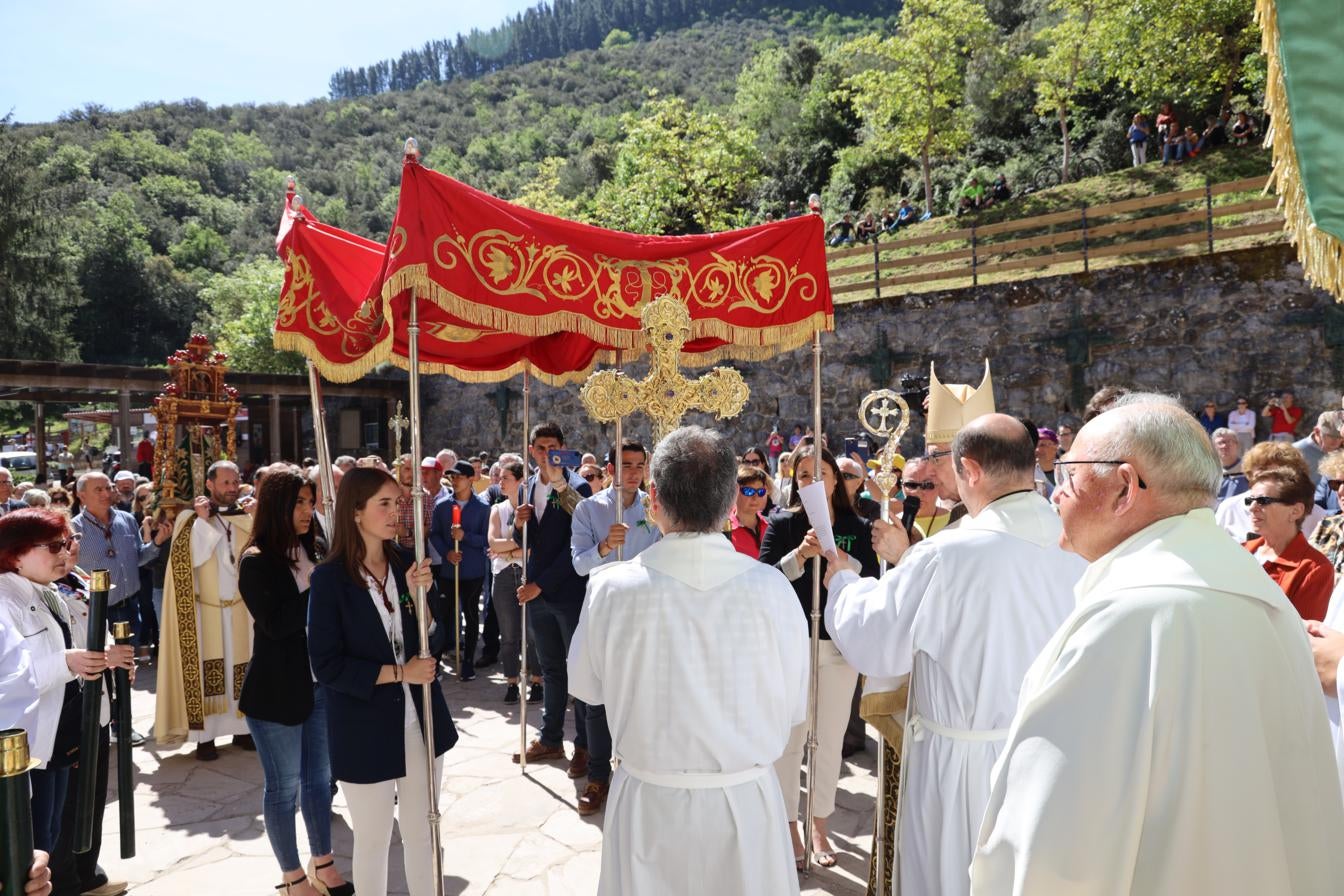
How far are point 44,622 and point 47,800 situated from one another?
2.78 feet

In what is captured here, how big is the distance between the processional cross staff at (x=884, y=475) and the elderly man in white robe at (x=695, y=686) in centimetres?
81

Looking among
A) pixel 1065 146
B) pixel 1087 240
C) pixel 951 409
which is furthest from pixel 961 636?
pixel 1065 146

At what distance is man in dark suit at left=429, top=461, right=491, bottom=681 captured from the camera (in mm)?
7617

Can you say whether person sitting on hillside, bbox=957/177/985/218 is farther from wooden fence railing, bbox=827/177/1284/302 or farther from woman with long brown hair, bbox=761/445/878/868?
woman with long brown hair, bbox=761/445/878/868

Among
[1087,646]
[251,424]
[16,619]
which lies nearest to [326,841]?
[16,619]

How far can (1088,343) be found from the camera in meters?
14.4

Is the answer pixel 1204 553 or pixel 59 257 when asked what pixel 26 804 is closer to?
pixel 1204 553

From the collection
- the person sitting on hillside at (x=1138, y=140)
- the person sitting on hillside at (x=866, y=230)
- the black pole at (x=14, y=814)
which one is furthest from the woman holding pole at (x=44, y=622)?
the person sitting on hillside at (x=1138, y=140)

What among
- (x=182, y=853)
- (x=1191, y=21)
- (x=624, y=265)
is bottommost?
(x=182, y=853)

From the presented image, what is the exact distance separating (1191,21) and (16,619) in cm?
2898

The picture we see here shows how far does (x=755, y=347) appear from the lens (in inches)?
191

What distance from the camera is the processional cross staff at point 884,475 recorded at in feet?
10.6

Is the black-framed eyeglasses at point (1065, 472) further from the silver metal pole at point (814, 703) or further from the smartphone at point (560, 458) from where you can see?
the smartphone at point (560, 458)

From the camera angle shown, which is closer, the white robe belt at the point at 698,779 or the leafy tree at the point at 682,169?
the white robe belt at the point at 698,779
